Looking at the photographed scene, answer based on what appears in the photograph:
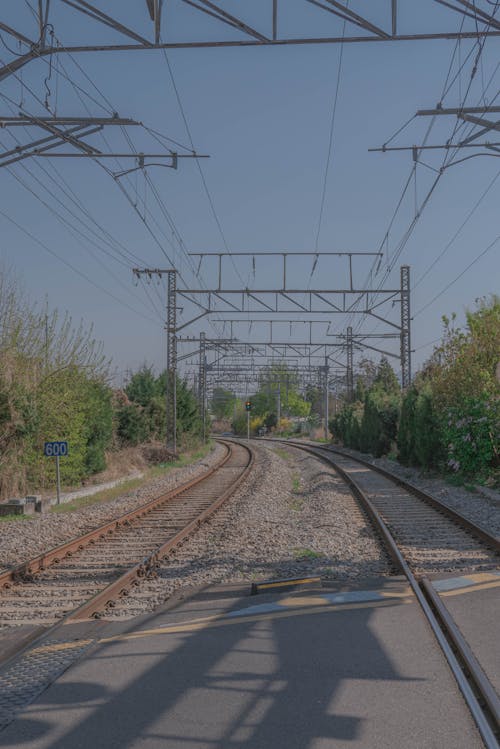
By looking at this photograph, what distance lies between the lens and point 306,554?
10898 mm

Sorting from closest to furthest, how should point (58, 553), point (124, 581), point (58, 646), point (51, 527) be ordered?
point (58, 646) → point (124, 581) → point (58, 553) → point (51, 527)

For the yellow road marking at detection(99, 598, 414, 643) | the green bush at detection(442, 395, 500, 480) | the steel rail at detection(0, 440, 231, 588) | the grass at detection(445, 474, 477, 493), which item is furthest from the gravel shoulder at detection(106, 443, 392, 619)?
the green bush at detection(442, 395, 500, 480)

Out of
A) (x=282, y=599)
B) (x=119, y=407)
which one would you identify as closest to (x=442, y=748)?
(x=282, y=599)

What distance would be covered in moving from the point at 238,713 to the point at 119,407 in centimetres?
3119

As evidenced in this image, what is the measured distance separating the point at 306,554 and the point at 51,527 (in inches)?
Result: 238

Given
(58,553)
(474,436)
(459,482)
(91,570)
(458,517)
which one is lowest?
(91,570)

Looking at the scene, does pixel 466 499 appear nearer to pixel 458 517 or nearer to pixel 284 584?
pixel 458 517

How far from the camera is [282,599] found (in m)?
7.92

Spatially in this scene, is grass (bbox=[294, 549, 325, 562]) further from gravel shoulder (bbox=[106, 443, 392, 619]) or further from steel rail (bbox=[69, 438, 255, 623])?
steel rail (bbox=[69, 438, 255, 623])

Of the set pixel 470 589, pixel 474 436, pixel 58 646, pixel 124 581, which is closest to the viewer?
pixel 58 646

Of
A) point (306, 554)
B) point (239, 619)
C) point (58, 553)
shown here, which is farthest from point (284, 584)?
point (58, 553)

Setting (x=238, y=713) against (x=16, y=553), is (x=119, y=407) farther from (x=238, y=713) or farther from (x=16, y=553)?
(x=238, y=713)

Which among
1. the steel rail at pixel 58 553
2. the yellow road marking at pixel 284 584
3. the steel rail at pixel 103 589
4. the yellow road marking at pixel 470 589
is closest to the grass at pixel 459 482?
the steel rail at pixel 103 589

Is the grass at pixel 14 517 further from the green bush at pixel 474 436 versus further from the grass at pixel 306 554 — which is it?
the green bush at pixel 474 436
